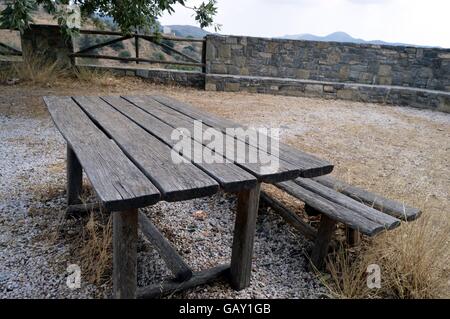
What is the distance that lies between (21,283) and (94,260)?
326mm

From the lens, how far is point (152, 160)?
1.43m

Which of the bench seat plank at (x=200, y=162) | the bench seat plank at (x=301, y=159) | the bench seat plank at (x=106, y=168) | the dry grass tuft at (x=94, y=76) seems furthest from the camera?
the dry grass tuft at (x=94, y=76)

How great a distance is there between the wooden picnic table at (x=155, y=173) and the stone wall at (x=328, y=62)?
5.26m

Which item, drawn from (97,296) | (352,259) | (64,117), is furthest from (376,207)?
(64,117)

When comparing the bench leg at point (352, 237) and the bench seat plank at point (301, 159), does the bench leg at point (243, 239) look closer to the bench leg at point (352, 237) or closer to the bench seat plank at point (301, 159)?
the bench seat plank at point (301, 159)

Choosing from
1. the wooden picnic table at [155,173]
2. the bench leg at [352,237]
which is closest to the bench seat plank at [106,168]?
the wooden picnic table at [155,173]

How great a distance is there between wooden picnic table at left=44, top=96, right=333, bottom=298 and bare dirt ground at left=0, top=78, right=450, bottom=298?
17 cm

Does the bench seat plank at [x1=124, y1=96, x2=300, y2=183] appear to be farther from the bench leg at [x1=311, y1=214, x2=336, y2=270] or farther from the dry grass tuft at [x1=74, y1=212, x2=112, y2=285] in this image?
the dry grass tuft at [x1=74, y1=212, x2=112, y2=285]

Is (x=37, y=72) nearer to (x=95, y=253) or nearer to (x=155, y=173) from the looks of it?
(x=95, y=253)

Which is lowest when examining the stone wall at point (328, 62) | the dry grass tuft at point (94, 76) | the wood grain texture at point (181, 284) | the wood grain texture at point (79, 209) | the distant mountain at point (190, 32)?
the wood grain texture at point (181, 284)

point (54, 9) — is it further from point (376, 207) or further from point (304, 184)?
point (376, 207)

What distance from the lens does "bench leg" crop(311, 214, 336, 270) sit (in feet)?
6.15

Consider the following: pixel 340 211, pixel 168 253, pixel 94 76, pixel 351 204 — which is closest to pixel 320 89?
pixel 94 76

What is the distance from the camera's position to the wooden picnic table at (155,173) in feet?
3.95
